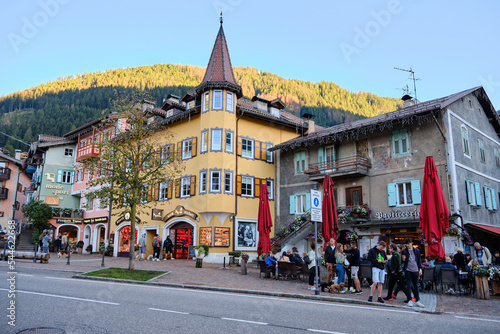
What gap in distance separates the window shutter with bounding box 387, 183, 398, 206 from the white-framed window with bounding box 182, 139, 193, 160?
14.6 metres

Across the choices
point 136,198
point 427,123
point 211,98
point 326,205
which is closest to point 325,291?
point 326,205

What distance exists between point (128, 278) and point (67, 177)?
34.5m

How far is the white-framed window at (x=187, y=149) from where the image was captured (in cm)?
3059

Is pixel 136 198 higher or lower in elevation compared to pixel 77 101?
lower

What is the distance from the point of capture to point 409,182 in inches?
887

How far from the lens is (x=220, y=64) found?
101ft

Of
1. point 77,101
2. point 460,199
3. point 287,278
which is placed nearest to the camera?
point 287,278

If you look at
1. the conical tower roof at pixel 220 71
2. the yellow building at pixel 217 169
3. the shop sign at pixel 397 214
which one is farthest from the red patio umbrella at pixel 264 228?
the conical tower roof at pixel 220 71

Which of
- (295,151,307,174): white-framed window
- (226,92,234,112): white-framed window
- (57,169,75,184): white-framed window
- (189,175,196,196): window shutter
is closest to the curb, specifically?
(189,175,196,196): window shutter

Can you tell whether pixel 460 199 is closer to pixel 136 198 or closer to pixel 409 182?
pixel 409 182

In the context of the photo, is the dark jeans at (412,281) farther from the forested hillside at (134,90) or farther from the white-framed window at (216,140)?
the forested hillside at (134,90)

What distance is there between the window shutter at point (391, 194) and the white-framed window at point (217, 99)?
13.3 m

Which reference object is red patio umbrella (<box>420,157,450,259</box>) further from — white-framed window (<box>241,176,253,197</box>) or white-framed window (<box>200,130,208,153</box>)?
white-framed window (<box>200,130,208,153</box>)

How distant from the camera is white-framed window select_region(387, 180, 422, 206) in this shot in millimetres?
21953
